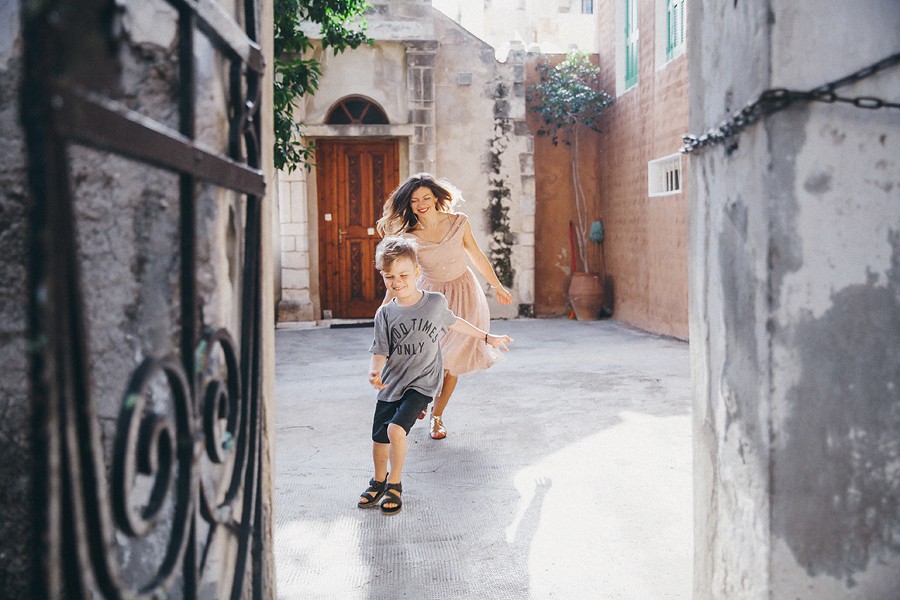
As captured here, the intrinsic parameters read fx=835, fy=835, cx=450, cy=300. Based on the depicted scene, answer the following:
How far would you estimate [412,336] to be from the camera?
143 inches

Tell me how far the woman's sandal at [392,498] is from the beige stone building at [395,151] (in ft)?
25.1

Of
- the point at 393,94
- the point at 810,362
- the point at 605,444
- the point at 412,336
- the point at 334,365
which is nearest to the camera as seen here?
the point at 810,362

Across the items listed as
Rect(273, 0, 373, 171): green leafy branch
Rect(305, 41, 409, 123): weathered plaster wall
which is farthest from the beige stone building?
Rect(273, 0, 373, 171): green leafy branch

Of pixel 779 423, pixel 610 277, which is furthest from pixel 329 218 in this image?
pixel 779 423

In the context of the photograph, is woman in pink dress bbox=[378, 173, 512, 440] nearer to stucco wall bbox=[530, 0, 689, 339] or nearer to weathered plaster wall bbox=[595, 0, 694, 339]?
weathered plaster wall bbox=[595, 0, 694, 339]

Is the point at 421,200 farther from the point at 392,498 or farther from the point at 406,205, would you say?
the point at 392,498

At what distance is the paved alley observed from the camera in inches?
107

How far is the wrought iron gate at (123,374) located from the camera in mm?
855

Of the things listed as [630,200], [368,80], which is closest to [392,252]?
[630,200]

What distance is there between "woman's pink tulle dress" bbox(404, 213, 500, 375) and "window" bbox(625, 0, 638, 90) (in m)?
6.77

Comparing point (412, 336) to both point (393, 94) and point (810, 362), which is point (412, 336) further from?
point (393, 94)

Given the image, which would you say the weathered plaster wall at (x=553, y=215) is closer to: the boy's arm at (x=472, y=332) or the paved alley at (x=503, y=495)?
the paved alley at (x=503, y=495)

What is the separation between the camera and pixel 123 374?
5.32 ft

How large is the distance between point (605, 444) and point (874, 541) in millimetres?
2748
